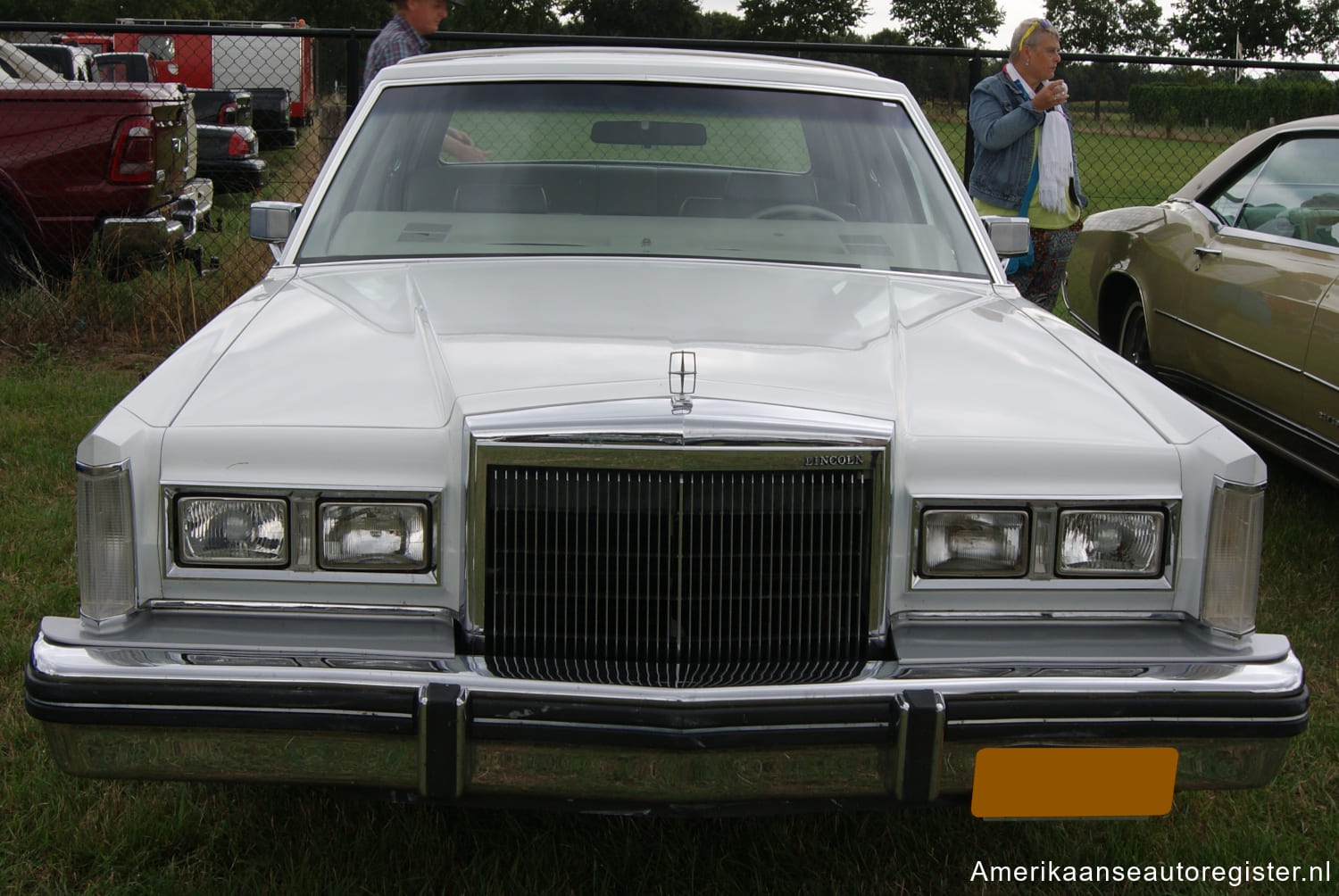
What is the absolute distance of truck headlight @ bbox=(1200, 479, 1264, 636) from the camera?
2.20m

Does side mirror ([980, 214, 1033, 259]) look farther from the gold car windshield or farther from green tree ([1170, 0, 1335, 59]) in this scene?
green tree ([1170, 0, 1335, 59])

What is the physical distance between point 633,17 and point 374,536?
75179 mm

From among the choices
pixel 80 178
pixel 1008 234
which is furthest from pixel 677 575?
pixel 80 178

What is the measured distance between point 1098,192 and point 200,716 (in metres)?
16.6

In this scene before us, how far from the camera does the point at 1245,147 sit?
5.29 m

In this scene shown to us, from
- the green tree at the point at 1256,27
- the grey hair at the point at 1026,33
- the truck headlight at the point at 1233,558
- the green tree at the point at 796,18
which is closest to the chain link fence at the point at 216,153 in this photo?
the grey hair at the point at 1026,33

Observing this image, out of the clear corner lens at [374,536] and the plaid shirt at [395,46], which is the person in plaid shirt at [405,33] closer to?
the plaid shirt at [395,46]

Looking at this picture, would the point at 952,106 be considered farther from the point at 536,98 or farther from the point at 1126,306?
the point at 536,98

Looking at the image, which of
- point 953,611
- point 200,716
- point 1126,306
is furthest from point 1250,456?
point 1126,306

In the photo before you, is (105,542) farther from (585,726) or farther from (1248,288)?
(1248,288)

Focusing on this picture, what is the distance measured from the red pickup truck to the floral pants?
14.9 ft

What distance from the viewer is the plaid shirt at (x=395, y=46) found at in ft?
17.4

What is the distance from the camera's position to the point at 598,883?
8.20 ft

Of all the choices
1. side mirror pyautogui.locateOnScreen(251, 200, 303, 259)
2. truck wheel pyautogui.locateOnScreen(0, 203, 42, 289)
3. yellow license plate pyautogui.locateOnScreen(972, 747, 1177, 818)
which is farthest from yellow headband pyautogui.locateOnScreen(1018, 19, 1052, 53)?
truck wheel pyautogui.locateOnScreen(0, 203, 42, 289)
